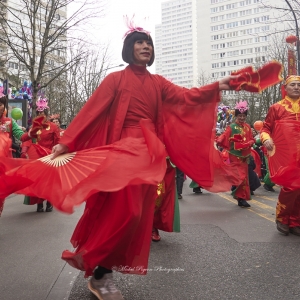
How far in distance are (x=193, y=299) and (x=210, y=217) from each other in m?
3.51

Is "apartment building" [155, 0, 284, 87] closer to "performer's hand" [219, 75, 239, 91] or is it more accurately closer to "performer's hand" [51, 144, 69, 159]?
"performer's hand" [219, 75, 239, 91]

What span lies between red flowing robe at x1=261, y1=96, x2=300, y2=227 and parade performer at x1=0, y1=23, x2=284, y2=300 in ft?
6.04

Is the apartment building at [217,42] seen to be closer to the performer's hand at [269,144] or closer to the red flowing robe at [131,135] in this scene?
the performer's hand at [269,144]

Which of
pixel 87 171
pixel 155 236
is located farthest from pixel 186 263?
pixel 87 171

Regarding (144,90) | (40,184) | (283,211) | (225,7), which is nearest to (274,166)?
(283,211)

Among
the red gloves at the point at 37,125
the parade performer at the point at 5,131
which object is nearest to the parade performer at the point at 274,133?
the parade performer at the point at 5,131

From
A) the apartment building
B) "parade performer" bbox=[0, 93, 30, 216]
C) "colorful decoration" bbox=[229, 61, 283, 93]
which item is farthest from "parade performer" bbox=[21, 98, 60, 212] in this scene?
the apartment building

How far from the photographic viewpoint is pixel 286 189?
16.1 ft

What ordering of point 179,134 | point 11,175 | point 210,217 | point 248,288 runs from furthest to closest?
point 210,217 < point 179,134 < point 248,288 < point 11,175

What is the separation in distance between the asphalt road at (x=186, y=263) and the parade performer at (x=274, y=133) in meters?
0.18

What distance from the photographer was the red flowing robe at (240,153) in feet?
24.4

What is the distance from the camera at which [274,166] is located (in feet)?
15.9

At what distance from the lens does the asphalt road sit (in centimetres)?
305

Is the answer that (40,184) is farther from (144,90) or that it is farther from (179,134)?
(179,134)
